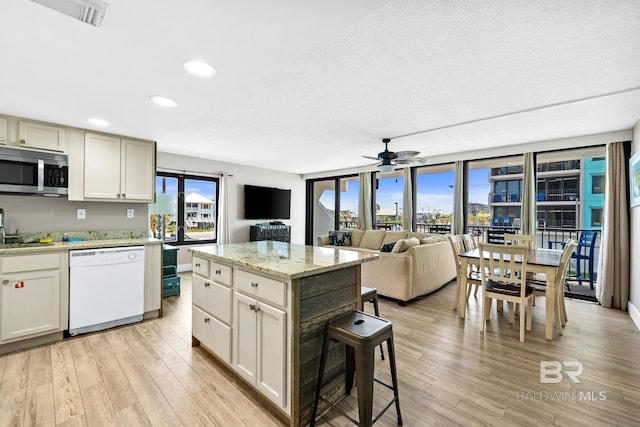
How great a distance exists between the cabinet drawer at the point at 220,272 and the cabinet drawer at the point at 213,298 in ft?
0.14

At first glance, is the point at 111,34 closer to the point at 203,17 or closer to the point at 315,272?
the point at 203,17

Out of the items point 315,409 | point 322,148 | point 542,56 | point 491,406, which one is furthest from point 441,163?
point 315,409

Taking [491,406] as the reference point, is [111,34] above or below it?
above

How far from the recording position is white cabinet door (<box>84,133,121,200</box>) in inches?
123

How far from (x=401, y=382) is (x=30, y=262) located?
3.38 meters

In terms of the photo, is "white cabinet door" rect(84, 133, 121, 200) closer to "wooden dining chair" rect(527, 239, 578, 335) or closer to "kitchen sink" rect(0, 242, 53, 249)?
"kitchen sink" rect(0, 242, 53, 249)

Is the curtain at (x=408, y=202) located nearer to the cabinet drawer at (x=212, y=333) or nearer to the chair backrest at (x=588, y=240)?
the chair backrest at (x=588, y=240)

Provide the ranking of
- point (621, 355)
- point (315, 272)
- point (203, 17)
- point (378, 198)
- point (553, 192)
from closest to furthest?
1. point (203, 17)
2. point (315, 272)
3. point (621, 355)
4. point (553, 192)
5. point (378, 198)

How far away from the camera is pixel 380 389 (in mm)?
2012

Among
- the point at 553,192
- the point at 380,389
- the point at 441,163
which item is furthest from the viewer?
the point at 441,163

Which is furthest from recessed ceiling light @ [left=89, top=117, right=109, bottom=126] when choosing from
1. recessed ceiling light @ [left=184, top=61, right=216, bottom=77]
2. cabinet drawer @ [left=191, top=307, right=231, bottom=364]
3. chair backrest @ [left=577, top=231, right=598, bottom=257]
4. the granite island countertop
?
chair backrest @ [left=577, top=231, right=598, bottom=257]

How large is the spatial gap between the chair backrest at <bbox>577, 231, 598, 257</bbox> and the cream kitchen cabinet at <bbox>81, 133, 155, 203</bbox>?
22.3ft

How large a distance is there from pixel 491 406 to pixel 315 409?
118 cm

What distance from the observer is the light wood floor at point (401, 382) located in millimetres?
1722
